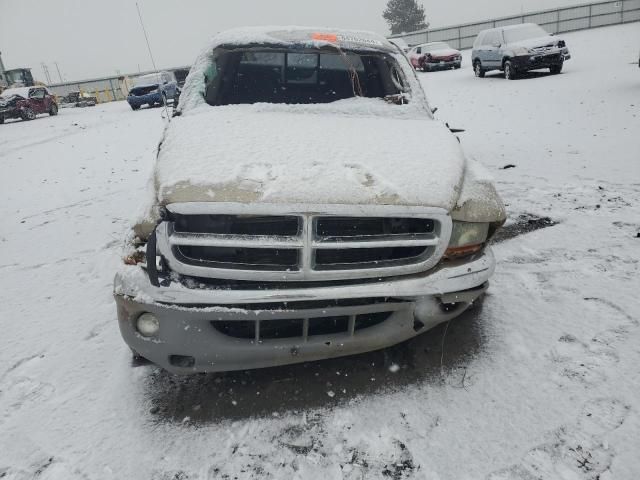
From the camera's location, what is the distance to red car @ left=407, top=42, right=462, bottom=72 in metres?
21.7

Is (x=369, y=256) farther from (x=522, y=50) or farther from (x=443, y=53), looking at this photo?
(x=443, y=53)

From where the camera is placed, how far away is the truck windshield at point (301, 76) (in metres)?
3.53

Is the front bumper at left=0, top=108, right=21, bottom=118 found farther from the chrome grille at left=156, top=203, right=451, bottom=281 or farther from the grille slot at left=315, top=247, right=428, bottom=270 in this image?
the grille slot at left=315, top=247, right=428, bottom=270

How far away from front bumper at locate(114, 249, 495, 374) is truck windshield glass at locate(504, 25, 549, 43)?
49.8ft

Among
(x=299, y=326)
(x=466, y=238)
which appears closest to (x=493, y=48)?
(x=466, y=238)

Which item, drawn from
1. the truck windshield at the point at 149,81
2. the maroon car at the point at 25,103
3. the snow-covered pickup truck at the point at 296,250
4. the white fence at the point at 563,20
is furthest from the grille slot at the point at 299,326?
the white fence at the point at 563,20

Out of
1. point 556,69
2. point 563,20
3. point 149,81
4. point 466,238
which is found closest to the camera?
point 466,238

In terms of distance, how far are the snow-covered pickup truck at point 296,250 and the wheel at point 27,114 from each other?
849 inches

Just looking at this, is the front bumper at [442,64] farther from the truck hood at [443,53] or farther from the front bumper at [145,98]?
the front bumper at [145,98]

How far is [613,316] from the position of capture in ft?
8.70

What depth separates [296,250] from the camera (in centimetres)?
195

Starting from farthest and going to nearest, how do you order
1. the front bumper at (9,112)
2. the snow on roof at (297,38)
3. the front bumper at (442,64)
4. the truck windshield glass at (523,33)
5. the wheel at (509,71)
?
the front bumper at (442,64) < the front bumper at (9,112) < the truck windshield glass at (523,33) < the wheel at (509,71) < the snow on roof at (297,38)

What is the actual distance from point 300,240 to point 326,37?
7.79ft

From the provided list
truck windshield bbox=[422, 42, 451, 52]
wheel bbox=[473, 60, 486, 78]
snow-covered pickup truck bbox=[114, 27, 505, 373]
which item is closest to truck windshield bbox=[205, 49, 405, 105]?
snow-covered pickup truck bbox=[114, 27, 505, 373]
